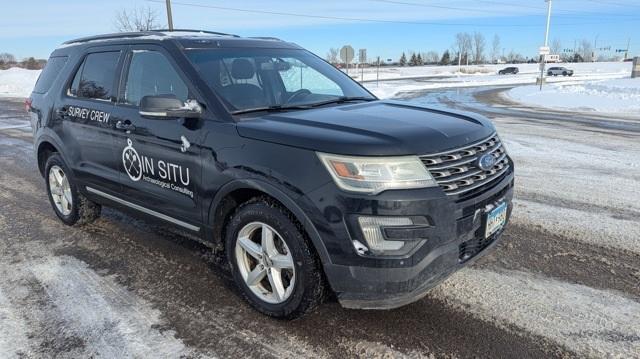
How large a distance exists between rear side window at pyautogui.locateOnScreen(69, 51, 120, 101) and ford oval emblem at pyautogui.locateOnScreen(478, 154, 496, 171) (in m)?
3.17

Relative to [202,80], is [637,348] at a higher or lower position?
lower

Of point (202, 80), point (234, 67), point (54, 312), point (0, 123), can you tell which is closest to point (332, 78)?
point (234, 67)

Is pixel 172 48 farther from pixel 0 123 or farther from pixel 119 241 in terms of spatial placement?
pixel 0 123

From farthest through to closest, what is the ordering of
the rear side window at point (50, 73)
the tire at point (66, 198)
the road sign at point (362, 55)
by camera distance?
the road sign at point (362, 55), the rear side window at point (50, 73), the tire at point (66, 198)

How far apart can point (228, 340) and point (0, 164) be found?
753cm

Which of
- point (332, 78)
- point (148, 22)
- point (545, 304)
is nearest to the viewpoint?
point (545, 304)

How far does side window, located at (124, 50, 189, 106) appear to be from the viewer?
3749mm

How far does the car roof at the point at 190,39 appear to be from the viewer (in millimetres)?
3943

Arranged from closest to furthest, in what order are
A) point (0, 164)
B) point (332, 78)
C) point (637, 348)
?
point (637, 348)
point (332, 78)
point (0, 164)

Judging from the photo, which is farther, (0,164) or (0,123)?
(0,123)

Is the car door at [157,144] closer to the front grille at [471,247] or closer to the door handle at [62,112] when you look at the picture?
the door handle at [62,112]

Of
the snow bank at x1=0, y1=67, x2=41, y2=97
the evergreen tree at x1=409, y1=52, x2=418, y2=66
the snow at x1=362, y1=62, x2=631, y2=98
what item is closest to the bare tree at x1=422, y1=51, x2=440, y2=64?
the evergreen tree at x1=409, y1=52, x2=418, y2=66

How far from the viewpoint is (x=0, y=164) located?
8531mm

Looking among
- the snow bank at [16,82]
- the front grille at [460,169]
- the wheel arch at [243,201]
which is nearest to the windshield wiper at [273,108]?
the wheel arch at [243,201]
